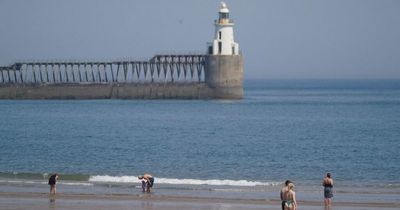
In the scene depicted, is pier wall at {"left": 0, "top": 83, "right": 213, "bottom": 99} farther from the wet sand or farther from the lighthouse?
the wet sand

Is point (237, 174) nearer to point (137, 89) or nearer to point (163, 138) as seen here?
point (163, 138)

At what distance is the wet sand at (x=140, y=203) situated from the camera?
2770 cm

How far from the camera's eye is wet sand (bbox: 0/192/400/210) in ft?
90.9

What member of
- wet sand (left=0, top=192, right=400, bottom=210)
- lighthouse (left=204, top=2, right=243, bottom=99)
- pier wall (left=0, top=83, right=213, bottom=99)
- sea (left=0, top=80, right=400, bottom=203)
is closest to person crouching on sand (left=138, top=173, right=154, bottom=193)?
sea (left=0, top=80, right=400, bottom=203)

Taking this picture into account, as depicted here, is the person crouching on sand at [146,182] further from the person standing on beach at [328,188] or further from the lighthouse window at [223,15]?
the lighthouse window at [223,15]

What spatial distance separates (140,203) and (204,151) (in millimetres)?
23856

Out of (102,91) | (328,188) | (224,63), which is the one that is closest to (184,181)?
(328,188)

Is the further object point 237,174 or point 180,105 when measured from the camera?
point 180,105

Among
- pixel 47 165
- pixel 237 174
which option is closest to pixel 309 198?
pixel 237 174

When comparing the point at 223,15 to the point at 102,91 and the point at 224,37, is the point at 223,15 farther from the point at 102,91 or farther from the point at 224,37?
the point at 102,91

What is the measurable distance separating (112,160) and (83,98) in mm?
68472

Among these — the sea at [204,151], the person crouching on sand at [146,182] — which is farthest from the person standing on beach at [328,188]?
the person crouching on sand at [146,182]

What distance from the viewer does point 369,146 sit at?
56281 millimetres

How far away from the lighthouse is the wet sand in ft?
233
